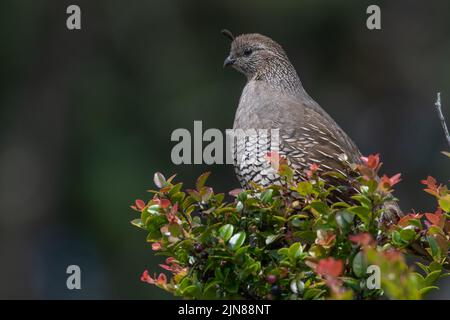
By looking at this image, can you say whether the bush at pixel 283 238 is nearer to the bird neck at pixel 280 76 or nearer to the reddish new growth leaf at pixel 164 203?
the reddish new growth leaf at pixel 164 203

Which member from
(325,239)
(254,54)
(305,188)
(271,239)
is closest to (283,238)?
(271,239)

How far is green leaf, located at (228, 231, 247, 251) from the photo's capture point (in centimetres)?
301

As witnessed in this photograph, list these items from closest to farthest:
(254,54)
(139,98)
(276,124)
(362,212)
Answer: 1. (362,212)
2. (276,124)
3. (254,54)
4. (139,98)

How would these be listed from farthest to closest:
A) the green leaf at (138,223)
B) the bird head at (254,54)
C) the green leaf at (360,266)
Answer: the bird head at (254,54), the green leaf at (138,223), the green leaf at (360,266)

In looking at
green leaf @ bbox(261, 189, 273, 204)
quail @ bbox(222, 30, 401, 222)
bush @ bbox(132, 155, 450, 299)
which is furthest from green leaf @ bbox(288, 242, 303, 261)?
quail @ bbox(222, 30, 401, 222)

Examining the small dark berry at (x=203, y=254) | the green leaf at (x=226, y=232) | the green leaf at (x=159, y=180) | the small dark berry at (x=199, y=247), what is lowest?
the small dark berry at (x=203, y=254)

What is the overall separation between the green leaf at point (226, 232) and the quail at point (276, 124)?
132cm

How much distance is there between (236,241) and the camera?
3.02 metres

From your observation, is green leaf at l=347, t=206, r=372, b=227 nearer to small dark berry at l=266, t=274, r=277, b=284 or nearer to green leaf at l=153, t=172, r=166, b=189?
small dark berry at l=266, t=274, r=277, b=284

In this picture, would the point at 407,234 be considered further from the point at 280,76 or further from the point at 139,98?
the point at 139,98

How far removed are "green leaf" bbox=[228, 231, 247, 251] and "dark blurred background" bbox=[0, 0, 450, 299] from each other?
280 inches

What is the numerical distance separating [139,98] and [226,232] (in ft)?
25.7

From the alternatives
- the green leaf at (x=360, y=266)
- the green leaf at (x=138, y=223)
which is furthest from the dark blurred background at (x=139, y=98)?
the green leaf at (x=360, y=266)

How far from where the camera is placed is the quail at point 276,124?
4.68 m
